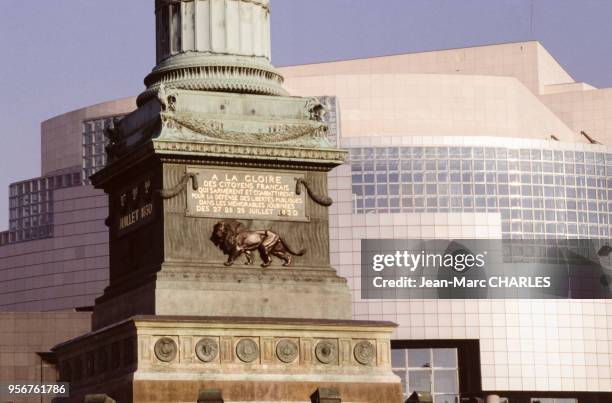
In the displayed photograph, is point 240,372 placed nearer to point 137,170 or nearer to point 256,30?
point 137,170

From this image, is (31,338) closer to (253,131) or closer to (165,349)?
(253,131)

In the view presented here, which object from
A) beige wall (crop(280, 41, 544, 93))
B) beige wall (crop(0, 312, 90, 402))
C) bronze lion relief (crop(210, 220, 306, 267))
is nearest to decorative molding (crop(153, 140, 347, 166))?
bronze lion relief (crop(210, 220, 306, 267))

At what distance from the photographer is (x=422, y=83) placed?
586 feet

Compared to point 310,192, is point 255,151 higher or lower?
higher

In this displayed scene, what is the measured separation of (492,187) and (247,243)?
384ft

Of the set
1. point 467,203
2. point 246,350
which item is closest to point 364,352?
point 246,350

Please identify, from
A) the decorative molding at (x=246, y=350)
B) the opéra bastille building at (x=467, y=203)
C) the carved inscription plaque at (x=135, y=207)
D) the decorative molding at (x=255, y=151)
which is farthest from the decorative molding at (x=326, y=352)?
the opéra bastille building at (x=467, y=203)

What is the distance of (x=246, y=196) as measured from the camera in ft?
177

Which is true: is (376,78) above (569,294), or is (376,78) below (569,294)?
above

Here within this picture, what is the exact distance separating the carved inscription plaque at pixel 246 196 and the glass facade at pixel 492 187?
11089 centimetres

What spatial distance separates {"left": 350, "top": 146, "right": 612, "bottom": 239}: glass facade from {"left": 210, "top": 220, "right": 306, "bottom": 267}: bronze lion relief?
112m

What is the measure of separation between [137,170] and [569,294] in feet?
375

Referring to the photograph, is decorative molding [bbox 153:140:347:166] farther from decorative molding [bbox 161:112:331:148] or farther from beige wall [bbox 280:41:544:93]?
beige wall [bbox 280:41:544:93]

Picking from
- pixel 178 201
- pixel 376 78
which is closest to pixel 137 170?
pixel 178 201
